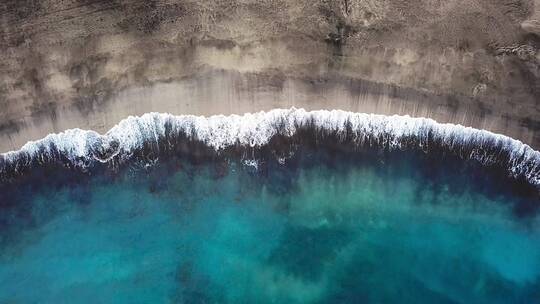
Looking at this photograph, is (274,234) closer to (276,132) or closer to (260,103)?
(276,132)

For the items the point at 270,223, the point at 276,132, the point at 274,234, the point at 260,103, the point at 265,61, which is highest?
the point at 265,61

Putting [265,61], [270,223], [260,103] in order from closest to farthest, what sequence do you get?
[270,223] < [265,61] < [260,103]

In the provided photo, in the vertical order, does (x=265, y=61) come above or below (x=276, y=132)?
above

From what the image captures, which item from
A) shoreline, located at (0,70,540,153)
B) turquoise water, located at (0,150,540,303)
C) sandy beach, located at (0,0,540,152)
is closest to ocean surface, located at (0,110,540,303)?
turquoise water, located at (0,150,540,303)

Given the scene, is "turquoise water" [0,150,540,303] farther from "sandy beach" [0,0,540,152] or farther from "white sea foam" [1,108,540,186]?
"sandy beach" [0,0,540,152]

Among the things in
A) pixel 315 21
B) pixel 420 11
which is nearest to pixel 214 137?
pixel 315 21

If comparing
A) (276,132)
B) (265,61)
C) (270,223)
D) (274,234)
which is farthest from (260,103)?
(274,234)

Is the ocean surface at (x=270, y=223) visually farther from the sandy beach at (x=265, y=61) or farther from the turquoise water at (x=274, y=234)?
the sandy beach at (x=265, y=61)
